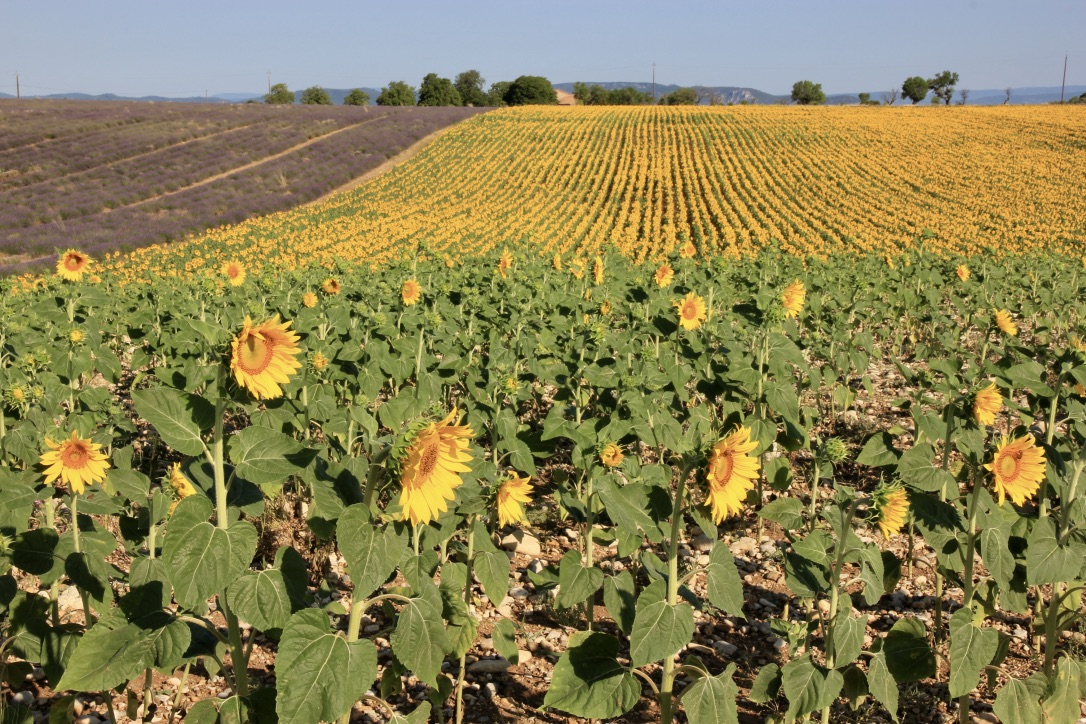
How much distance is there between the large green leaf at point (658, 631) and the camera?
238cm

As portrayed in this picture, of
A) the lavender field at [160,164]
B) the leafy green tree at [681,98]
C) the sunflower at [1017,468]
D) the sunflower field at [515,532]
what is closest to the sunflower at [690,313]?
the sunflower field at [515,532]

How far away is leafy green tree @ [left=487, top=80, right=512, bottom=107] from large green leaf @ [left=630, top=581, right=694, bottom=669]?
270 ft

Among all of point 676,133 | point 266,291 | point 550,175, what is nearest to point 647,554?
point 266,291

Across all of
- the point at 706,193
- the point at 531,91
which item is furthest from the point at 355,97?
the point at 706,193

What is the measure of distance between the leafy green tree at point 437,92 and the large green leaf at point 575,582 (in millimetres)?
84497

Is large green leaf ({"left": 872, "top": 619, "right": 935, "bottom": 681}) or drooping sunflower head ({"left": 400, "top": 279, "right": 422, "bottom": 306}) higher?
drooping sunflower head ({"left": 400, "top": 279, "right": 422, "bottom": 306})

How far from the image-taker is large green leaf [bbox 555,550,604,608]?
3.20 metres

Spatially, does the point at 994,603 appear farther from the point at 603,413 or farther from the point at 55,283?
the point at 55,283

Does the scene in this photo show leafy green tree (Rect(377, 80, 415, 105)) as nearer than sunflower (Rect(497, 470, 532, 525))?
No

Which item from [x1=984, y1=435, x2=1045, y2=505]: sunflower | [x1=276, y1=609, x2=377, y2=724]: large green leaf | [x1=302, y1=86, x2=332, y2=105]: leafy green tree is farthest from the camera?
[x1=302, y1=86, x2=332, y2=105]: leafy green tree

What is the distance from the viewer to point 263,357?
204 centimetres

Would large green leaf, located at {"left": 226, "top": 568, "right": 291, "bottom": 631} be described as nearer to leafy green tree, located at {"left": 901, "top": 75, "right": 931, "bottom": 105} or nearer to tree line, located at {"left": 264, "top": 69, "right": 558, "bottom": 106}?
tree line, located at {"left": 264, "top": 69, "right": 558, "bottom": 106}

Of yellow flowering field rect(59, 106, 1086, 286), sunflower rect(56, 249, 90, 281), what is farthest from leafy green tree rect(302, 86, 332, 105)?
sunflower rect(56, 249, 90, 281)

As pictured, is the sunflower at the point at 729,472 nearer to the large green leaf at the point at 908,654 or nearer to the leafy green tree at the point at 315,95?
the large green leaf at the point at 908,654
